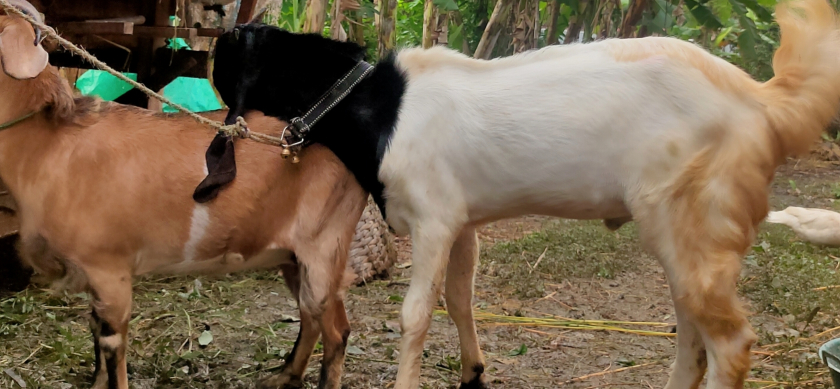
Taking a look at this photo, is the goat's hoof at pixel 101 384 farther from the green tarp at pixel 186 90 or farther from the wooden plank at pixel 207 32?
the green tarp at pixel 186 90

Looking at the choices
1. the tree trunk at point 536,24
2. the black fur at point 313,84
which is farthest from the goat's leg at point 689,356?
the tree trunk at point 536,24

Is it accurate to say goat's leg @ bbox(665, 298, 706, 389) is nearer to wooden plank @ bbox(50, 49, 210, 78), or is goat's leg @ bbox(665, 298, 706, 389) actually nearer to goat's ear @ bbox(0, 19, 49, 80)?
goat's ear @ bbox(0, 19, 49, 80)

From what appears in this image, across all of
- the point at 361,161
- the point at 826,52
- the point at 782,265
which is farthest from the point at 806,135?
the point at 782,265

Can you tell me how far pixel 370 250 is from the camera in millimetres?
4676

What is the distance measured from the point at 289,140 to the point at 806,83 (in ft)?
5.49

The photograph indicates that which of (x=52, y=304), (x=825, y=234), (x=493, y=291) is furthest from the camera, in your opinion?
(x=825, y=234)

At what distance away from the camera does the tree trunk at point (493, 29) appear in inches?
222

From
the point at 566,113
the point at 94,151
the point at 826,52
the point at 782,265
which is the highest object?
the point at 826,52

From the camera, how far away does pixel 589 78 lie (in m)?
2.28

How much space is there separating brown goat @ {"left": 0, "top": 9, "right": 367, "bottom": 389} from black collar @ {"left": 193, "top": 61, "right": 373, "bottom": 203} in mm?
41

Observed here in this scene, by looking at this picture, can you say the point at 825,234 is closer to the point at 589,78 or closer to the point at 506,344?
the point at 506,344

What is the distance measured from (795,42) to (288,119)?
1.70m

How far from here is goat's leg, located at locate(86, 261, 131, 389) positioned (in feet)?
8.12

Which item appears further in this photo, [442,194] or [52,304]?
[52,304]
